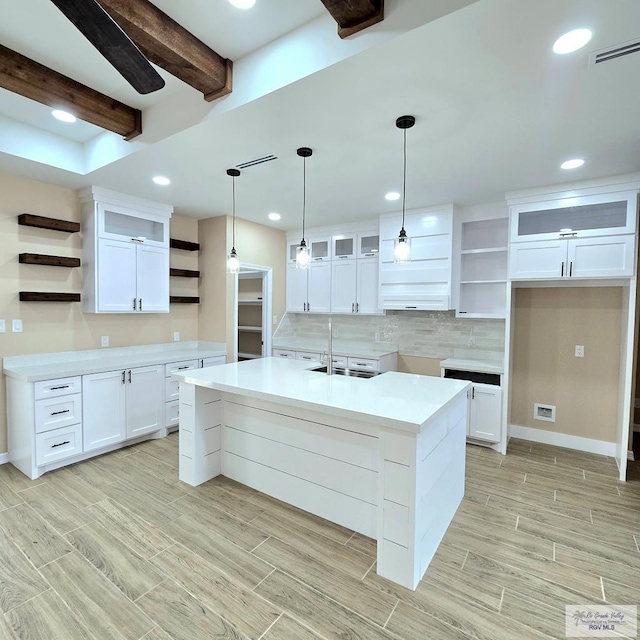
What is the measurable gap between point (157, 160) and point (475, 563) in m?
A: 3.60

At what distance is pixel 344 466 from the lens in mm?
2348

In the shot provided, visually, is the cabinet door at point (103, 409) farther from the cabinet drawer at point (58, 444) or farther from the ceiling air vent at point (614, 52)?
the ceiling air vent at point (614, 52)

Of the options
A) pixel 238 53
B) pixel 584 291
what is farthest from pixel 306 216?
pixel 584 291

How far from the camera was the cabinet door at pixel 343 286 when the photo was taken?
490cm

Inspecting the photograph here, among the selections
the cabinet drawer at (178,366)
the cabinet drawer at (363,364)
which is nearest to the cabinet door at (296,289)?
the cabinet drawer at (363,364)

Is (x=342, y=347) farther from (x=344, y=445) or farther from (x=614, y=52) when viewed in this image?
(x=614, y=52)

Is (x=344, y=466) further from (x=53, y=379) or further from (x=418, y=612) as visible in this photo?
(x=53, y=379)

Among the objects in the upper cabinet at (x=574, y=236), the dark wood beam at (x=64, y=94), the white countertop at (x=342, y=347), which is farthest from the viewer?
the white countertop at (x=342, y=347)

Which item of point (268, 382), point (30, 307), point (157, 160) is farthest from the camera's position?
point (30, 307)

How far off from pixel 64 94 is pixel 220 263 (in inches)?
96.5

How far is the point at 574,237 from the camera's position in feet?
10.8

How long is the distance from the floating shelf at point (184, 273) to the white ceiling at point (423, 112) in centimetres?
112

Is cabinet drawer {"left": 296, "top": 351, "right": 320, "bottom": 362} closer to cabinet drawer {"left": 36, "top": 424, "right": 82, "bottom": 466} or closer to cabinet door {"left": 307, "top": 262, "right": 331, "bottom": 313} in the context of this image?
cabinet door {"left": 307, "top": 262, "right": 331, "bottom": 313}

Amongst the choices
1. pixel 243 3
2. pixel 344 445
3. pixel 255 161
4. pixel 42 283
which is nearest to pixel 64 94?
pixel 255 161
